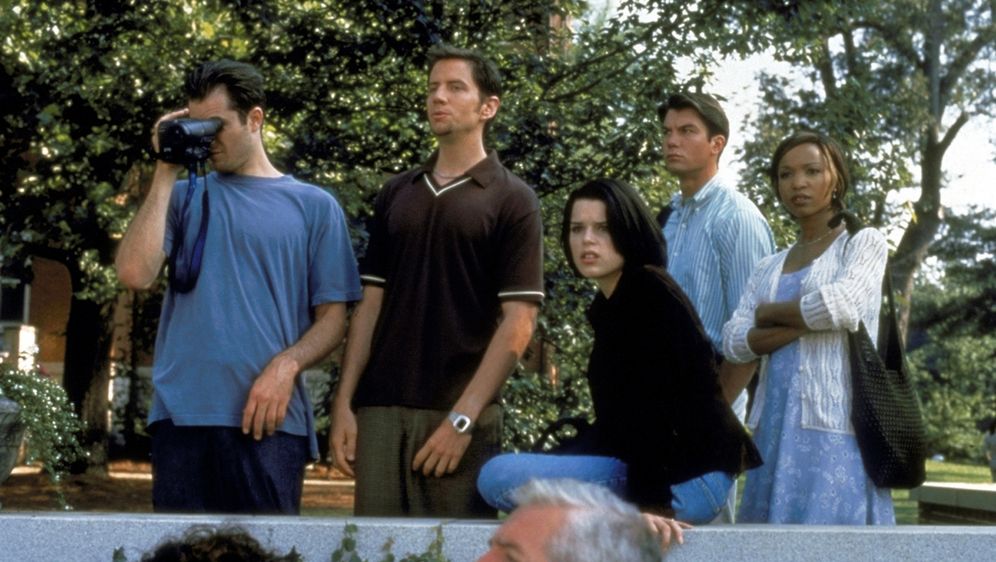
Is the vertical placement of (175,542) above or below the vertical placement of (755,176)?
below

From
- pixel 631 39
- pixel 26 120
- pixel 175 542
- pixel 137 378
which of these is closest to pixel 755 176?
pixel 631 39

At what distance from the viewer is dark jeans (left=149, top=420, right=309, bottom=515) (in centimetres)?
479

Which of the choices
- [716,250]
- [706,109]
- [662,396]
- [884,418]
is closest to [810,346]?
[884,418]

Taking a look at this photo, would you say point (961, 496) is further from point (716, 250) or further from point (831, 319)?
point (831, 319)

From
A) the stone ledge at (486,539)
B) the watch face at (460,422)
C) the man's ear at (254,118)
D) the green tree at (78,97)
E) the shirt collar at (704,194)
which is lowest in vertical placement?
the stone ledge at (486,539)

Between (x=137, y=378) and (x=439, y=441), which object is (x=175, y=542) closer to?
(x=439, y=441)

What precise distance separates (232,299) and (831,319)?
171 centimetres

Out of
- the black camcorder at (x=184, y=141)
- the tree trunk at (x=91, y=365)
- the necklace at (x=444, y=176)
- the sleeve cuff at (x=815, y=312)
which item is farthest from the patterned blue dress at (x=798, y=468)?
the tree trunk at (x=91, y=365)

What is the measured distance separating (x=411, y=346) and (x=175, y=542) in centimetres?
236

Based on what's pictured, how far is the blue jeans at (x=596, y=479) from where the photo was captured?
4508 mm

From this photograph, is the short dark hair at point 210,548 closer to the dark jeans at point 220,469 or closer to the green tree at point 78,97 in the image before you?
the dark jeans at point 220,469

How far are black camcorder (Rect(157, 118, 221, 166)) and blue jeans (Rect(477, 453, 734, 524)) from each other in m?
1.22

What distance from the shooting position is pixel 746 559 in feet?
15.4

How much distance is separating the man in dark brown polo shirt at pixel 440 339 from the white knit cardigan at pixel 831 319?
2.22ft
